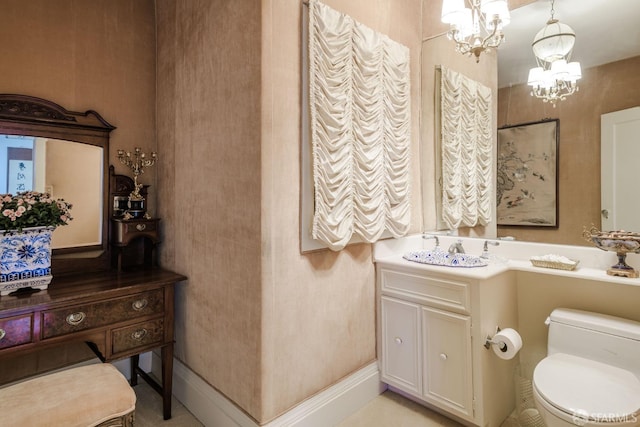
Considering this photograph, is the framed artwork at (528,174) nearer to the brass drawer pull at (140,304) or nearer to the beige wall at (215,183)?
the beige wall at (215,183)

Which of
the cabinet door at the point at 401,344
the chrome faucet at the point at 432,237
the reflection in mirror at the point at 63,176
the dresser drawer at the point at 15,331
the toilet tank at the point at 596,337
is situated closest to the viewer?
the dresser drawer at the point at 15,331

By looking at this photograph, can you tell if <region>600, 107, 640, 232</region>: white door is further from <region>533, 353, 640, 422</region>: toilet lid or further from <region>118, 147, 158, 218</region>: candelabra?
<region>118, 147, 158, 218</region>: candelabra

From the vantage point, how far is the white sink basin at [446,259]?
1992 mm

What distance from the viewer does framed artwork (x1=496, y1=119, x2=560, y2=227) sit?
2.04m

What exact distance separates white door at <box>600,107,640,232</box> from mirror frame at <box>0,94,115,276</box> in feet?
9.82

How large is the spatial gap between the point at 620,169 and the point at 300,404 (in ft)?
6.89

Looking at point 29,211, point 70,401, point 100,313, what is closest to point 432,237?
point 100,313

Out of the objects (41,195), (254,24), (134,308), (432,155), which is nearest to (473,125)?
(432,155)

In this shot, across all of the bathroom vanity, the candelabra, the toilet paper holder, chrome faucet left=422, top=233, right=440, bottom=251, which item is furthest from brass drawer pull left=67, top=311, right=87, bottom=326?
chrome faucet left=422, top=233, right=440, bottom=251

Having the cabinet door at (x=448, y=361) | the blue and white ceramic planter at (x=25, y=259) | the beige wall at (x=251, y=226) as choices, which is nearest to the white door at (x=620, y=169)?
the cabinet door at (x=448, y=361)

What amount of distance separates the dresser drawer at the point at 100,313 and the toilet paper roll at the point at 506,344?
73.8 inches

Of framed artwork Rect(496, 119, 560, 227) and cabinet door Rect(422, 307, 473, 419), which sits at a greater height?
framed artwork Rect(496, 119, 560, 227)

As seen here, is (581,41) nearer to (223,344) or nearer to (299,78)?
(299,78)

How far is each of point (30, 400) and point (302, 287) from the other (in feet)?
3.90
